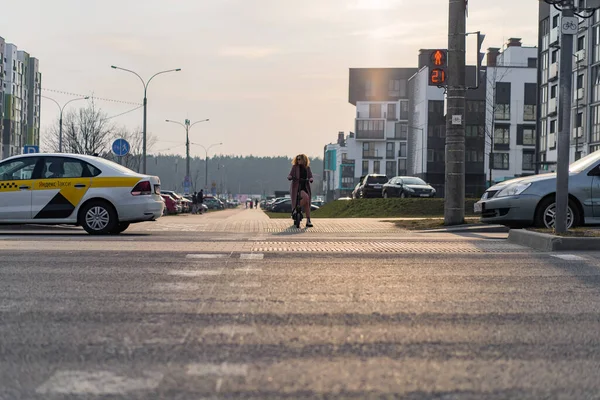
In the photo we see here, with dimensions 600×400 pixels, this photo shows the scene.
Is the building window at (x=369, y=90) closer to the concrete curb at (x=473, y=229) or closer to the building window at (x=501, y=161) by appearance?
the building window at (x=501, y=161)

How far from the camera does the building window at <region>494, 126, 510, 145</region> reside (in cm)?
8956

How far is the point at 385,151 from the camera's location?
121 meters

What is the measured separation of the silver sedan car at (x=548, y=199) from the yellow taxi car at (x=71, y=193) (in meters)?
6.51

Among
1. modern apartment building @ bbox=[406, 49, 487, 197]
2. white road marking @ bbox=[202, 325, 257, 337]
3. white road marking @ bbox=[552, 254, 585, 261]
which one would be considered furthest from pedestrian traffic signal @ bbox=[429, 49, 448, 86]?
modern apartment building @ bbox=[406, 49, 487, 197]

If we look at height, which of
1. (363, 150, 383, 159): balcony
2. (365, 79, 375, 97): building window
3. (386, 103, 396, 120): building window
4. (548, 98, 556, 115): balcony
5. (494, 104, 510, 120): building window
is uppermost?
(365, 79, 375, 97): building window

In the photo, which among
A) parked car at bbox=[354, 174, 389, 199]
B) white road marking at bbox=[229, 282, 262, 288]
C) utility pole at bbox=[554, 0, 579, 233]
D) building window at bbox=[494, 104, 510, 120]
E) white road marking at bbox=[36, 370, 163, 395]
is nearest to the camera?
white road marking at bbox=[36, 370, 163, 395]

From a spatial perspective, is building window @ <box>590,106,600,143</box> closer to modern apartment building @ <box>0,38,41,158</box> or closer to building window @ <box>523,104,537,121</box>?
building window @ <box>523,104,537,121</box>

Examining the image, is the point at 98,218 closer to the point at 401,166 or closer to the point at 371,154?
the point at 401,166

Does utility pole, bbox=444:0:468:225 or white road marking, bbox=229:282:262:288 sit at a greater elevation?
utility pole, bbox=444:0:468:225

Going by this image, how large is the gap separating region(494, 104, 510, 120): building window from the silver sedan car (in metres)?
76.4

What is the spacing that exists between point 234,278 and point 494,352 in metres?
3.16

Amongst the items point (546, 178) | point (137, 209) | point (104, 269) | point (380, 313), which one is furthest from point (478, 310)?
point (137, 209)

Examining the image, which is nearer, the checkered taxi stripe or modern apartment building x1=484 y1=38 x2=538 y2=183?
the checkered taxi stripe

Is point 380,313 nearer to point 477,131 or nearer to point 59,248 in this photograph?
point 59,248
